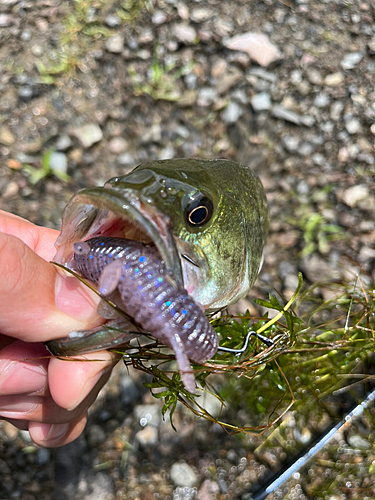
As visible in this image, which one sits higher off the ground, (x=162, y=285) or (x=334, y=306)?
(x=162, y=285)

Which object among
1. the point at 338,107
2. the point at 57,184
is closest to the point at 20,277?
the point at 57,184

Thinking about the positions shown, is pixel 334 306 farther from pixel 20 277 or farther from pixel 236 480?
pixel 20 277

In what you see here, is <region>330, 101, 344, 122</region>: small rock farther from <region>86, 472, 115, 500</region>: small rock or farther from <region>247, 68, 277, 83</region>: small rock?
<region>86, 472, 115, 500</region>: small rock

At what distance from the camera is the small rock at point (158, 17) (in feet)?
13.9

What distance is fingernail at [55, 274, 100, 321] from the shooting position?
5.92 ft

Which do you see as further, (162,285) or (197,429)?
(197,429)

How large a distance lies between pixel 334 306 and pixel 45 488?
2317 mm

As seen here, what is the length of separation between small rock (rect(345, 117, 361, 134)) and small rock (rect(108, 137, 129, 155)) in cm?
192

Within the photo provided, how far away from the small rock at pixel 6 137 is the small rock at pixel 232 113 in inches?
73.3

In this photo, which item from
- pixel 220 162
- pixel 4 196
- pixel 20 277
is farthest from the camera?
pixel 4 196

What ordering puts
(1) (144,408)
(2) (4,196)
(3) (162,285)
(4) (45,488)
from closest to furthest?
(3) (162,285), (4) (45,488), (1) (144,408), (2) (4,196)

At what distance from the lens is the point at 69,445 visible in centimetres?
317

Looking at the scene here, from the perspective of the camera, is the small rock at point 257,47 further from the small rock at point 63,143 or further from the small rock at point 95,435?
the small rock at point 95,435

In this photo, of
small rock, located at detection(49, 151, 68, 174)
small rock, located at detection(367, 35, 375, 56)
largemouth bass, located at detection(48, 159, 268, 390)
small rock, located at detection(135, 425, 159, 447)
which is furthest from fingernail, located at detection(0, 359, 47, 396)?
small rock, located at detection(367, 35, 375, 56)
